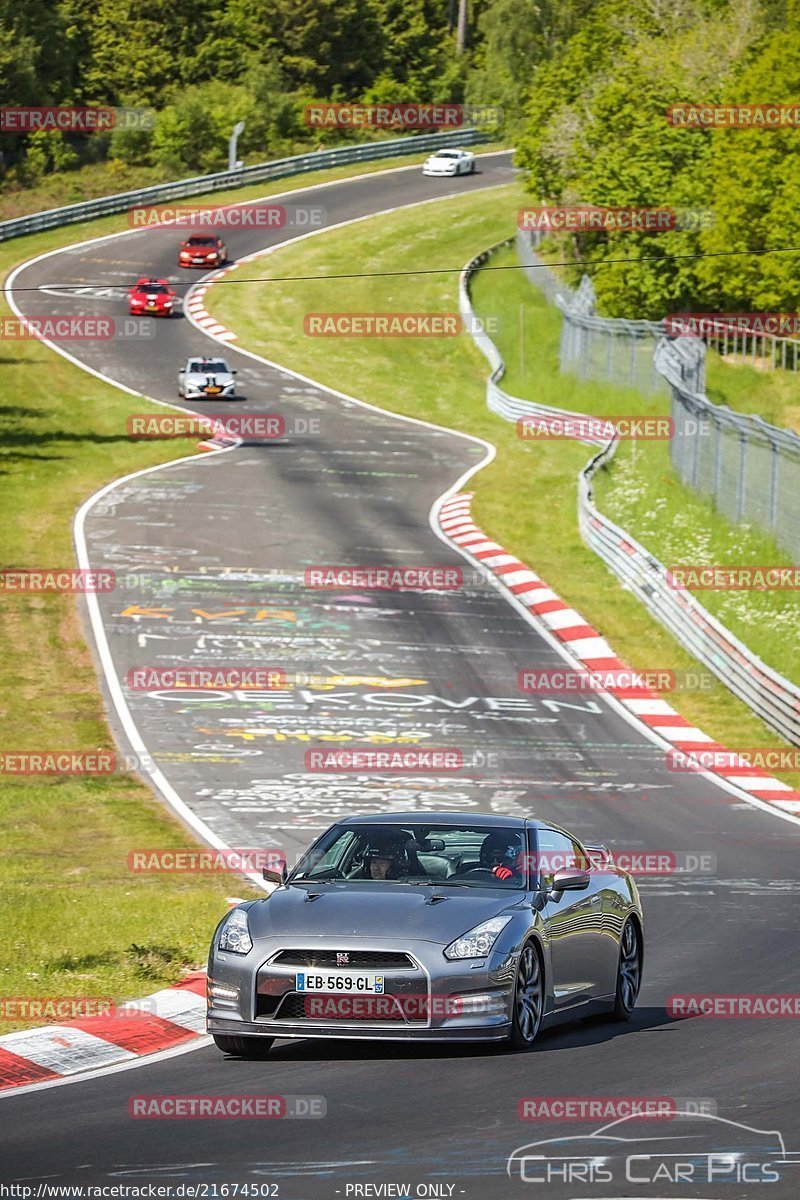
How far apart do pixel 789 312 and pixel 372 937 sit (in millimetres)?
47659

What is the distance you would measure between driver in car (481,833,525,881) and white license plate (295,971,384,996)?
4.62 feet

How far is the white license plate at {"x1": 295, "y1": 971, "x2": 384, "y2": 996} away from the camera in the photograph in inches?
413

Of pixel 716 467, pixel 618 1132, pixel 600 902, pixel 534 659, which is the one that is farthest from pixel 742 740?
pixel 618 1132

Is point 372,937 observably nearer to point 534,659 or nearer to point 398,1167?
point 398,1167

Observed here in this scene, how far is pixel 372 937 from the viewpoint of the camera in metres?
10.6

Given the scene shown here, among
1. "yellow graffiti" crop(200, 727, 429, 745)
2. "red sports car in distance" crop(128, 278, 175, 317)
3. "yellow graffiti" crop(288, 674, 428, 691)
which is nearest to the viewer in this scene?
"yellow graffiti" crop(200, 727, 429, 745)

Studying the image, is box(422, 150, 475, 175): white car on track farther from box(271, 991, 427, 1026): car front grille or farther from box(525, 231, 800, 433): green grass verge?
box(271, 991, 427, 1026): car front grille

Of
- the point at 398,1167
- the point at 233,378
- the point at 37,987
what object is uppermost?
the point at 398,1167

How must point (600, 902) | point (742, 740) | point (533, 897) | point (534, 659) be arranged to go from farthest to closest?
point (534, 659) < point (742, 740) < point (600, 902) < point (533, 897)
